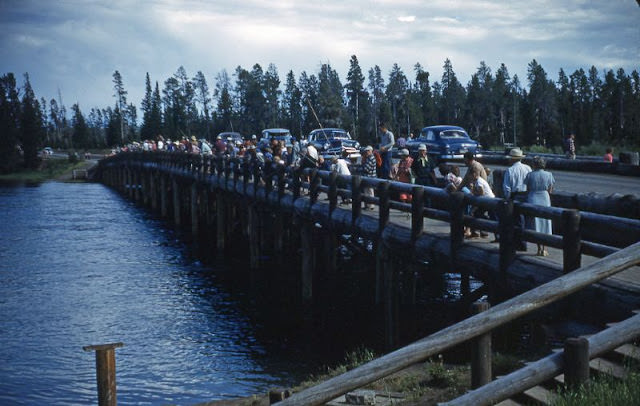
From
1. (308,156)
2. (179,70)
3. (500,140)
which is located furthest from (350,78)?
(308,156)

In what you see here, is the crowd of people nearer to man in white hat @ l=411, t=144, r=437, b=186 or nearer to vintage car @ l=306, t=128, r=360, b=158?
man in white hat @ l=411, t=144, r=437, b=186

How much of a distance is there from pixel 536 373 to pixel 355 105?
139257 millimetres

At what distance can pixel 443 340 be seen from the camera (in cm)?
536

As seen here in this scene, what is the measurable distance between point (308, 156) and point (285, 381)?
7.27m

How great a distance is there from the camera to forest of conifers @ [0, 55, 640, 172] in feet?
360

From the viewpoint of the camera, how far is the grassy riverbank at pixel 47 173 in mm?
96988

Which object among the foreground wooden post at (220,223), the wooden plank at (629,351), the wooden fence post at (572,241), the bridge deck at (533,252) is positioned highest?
the wooden fence post at (572,241)

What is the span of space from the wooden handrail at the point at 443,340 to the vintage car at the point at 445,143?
23.1m

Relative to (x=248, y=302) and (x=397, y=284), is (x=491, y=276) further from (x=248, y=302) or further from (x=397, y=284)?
(x=248, y=302)

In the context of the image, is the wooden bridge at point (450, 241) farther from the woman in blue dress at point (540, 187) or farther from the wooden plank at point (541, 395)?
the wooden plank at point (541, 395)

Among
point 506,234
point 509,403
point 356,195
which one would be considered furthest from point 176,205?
point 509,403

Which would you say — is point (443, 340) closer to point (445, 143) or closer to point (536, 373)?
point (536, 373)

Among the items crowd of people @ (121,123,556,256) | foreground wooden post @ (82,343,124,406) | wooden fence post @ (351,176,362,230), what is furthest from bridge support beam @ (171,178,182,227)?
foreground wooden post @ (82,343,124,406)

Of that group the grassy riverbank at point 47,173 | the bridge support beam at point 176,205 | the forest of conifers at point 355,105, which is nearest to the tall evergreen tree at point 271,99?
the forest of conifers at point 355,105
